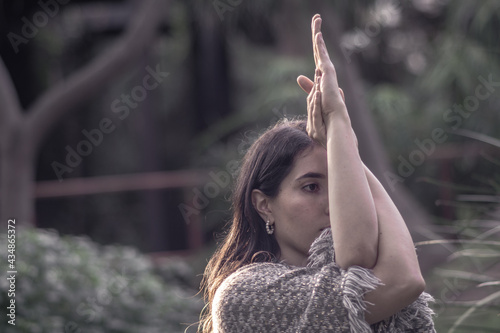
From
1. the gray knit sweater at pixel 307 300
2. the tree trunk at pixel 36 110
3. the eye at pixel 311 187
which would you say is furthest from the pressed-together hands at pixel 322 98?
the tree trunk at pixel 36 110

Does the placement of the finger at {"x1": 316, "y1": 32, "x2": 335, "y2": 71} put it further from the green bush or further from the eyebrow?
the green bush

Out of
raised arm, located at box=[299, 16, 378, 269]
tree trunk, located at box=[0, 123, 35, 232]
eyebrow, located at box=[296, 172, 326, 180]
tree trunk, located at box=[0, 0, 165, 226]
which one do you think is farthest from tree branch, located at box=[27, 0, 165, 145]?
raised arm, located at box=[299, 16, 378, 269]

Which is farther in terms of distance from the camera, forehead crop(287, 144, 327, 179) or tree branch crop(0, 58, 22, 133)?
tree branch crop(0, 58, 22, 133)

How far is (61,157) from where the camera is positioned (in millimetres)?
11797

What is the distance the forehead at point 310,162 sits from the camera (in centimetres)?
183

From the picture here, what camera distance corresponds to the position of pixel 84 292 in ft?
16.3

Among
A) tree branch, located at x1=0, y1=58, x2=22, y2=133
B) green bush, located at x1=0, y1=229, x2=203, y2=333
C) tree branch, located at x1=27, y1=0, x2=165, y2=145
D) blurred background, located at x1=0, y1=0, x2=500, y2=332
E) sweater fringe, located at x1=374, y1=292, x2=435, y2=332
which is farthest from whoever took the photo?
tree branch, located at x1=27, y1=0, x2=165, y2=145

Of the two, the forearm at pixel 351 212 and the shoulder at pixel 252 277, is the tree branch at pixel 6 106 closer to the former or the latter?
the shoulder at pixel 252 277

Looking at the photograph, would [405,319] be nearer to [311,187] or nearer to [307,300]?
[307,300]

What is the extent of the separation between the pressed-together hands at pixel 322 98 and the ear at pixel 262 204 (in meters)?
0.21

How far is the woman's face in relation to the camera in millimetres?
1807

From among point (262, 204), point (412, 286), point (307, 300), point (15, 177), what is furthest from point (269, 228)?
point (15, 177)

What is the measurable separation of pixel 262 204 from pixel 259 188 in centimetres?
4

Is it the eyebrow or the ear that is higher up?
the eyebrow
